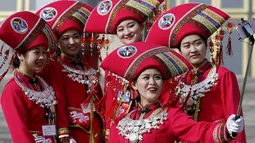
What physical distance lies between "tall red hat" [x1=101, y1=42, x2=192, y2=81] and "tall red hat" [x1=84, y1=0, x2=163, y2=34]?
2.38 ft

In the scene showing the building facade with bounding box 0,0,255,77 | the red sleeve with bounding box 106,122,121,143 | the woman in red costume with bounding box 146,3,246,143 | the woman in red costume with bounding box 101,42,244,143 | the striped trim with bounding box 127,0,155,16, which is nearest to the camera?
the woman in red costume with bounding box 101,42,244,143

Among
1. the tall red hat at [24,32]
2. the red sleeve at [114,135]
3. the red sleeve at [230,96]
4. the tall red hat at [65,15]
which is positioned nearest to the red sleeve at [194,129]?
the red sleeve at [114,135]

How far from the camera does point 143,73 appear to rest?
179 inches

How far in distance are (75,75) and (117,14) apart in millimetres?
491

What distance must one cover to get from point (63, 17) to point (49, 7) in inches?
6.4

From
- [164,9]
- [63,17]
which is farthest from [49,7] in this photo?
[164,9]

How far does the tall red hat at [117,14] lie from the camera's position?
17.6ft

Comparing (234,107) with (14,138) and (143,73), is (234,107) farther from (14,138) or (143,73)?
(14,138)

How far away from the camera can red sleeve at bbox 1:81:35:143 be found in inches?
195

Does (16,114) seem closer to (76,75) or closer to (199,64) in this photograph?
(76,75)

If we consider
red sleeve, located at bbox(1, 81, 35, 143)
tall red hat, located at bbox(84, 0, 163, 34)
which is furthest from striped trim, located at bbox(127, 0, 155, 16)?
red sleeve, located at bbox(1, 81, 35, 143)

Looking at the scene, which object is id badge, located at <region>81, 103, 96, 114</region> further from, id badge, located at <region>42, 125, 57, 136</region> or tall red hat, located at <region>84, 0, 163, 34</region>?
tall red hat, located at <region>84, 0, 163, 34</region>

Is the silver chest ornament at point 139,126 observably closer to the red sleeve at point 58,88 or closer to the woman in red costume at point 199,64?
the woman in red costume at point 199,64

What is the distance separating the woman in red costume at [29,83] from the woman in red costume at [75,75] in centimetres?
18
